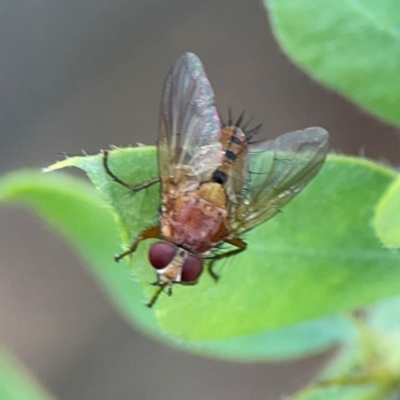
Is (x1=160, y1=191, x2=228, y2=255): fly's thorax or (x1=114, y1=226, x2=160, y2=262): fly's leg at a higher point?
(x1=114, y1=226, x2=160, y2=262): fly's leg

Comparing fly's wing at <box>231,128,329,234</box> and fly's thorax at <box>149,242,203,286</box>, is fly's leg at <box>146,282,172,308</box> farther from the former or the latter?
fly's wing at <box>231,128,329,234</box>

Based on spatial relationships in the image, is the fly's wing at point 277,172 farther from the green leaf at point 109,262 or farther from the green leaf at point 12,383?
the green leaf at point 12,383

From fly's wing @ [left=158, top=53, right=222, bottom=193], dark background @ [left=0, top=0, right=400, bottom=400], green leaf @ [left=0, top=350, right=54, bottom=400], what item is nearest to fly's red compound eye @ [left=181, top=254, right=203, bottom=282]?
fly's wing @ [left=158, top=53, right=222, bottom=193]

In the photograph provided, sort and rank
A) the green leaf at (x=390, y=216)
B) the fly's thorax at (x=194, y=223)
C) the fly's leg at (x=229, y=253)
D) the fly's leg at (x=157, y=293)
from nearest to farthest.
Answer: the green leaf at (x=390, y=216)
the fly's leg at (x=157, y=293)
the fly's leg at (x=229, y=253)
the fly's thorax at (x=194, y=223)

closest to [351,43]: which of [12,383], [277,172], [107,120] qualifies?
[277,172]

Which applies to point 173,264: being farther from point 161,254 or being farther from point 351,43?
point 351,43

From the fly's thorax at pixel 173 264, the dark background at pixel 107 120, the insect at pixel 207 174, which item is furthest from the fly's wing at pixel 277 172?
the dark background at pixel 107 120

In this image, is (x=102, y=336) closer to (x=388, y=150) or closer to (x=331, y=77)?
(x=388, y=150)
